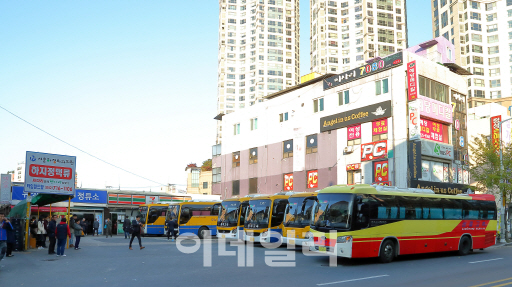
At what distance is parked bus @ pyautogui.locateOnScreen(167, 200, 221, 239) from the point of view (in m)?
34.9

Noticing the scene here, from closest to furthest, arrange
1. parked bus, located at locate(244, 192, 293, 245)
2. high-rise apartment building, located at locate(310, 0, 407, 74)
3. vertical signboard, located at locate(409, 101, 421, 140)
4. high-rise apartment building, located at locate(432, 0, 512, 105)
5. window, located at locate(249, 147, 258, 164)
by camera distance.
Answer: parked bus, located at locate(244, 192, 293, 245) < vertical signboard, located at locate(409, 101, 421, 140) < window, located at locate(249, 147, 258, 164) < high-rise apartment building, located at locate(432, 0, 512, 105) < high-rise apartment building, located at locate(310, 0, 407, 74)

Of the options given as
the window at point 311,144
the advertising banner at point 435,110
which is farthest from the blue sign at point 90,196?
the advertising banner at point 435,110

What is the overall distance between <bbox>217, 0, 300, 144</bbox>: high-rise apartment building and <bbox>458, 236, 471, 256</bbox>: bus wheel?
98328 millimetres

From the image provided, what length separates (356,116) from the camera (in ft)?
127

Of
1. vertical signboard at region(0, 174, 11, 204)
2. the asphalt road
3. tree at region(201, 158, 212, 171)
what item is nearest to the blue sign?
vertical signboard at region(0, 174, 11, 204)

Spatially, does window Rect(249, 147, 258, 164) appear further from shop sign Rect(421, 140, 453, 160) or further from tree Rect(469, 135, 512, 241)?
tree Rect(469, 135, 512, 241)

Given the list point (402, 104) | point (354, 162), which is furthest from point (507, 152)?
point (354, 162)

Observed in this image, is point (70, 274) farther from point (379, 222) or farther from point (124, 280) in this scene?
point (379, 222)

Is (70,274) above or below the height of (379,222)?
below

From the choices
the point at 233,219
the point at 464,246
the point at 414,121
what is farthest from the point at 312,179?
the point at 464,246

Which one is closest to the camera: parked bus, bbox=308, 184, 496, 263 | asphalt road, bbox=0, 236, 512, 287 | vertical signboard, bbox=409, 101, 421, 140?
asphalt road, bbox=0, 236, 512, 287

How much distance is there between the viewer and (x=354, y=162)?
1518 inches

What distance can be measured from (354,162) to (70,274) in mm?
28602

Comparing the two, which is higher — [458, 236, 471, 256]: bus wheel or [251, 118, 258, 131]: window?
[251, 118, 258, 131]: window
